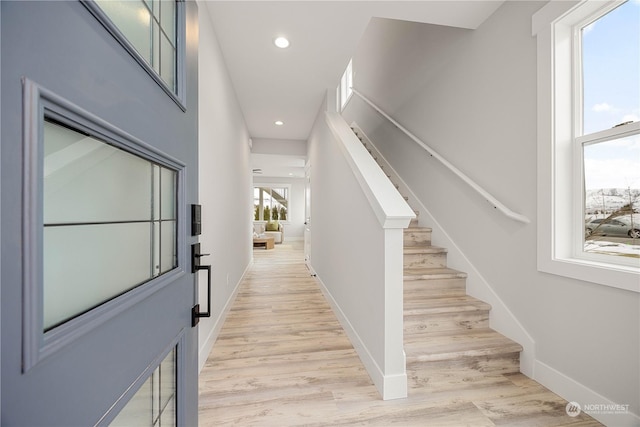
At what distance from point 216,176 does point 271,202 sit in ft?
25.6

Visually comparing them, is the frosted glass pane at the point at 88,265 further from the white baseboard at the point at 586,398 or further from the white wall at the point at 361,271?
the white baseboard at the point at 586,398

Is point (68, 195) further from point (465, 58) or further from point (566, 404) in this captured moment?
point (465, 58)

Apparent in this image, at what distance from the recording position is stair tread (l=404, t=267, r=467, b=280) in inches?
88.4

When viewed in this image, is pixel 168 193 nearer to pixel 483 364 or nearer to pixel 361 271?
pixel 361 271

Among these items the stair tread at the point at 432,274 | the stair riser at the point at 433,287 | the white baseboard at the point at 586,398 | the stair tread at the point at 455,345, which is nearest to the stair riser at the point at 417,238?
the stair tread at the point at 432,274

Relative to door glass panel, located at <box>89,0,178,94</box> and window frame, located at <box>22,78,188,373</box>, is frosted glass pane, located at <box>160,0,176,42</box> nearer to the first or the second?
door glass panel, located at <box>89,0,178,94</box>

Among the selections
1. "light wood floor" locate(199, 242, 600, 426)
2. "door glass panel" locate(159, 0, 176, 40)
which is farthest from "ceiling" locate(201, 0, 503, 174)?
"light wood floor" locate(199, 242, 600, 426)

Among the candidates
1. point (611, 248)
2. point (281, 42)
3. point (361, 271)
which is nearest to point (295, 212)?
point (281, 42)

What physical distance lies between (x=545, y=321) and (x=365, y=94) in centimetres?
404

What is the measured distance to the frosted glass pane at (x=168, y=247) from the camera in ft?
2.60

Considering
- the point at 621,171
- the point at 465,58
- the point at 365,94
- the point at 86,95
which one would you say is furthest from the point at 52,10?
the point at 365,94

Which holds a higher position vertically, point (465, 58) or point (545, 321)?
point (465, 58)

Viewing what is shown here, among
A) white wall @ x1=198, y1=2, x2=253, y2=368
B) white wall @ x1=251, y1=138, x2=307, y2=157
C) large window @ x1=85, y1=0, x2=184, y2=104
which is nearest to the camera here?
large window @ x1=85, y1=0, x2=184, y2=104

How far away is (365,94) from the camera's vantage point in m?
4.58
